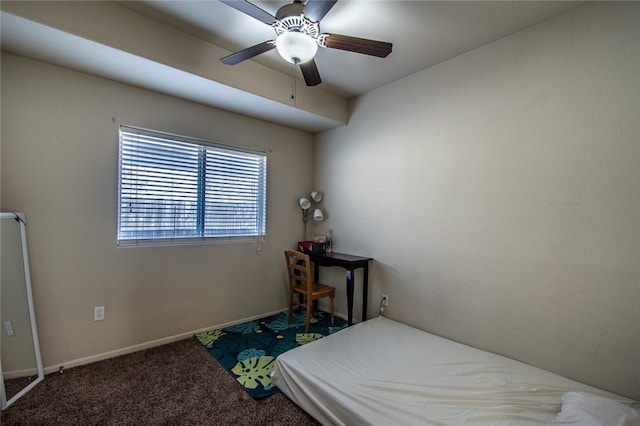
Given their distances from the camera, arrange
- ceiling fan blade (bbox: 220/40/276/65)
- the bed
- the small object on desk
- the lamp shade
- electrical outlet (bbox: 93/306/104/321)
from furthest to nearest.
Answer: the lamp shade → the small object on desk → electrical outlet (bbox: 93/306/104/321) → ceiling fan blade (bbox: 220/40/276/65) → the bed

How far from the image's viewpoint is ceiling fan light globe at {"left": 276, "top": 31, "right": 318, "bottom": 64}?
1609mm

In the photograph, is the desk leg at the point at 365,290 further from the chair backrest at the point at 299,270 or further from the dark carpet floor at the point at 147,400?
the dark carpet floor at the point at 147,400

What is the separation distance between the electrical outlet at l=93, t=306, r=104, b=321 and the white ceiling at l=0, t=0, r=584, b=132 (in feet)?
6.40

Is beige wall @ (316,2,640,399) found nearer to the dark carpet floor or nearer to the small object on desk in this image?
the small object on desk

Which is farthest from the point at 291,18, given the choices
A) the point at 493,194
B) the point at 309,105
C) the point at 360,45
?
the point at 493,194

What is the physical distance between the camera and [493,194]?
2.17m

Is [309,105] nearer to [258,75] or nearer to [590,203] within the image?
[258,75]

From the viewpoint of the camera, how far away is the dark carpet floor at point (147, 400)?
1678mm

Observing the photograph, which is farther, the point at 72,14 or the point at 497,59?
the point at 497,59

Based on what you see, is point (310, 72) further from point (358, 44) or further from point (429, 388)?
point (429, 388)

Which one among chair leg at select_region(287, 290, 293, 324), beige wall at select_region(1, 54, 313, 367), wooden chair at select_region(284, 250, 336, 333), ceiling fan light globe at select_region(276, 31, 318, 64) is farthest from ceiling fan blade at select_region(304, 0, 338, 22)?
chair leg at select_region(287, 290, 293, 324)

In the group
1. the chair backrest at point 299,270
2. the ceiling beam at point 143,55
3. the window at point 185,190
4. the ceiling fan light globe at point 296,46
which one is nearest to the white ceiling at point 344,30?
the ceiling beam at point 143,55

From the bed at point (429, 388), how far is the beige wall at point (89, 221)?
4.59 ft

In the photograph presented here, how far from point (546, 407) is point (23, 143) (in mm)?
3816
